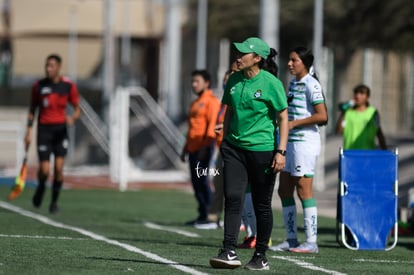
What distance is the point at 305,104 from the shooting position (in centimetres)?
1388

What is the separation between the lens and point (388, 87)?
37.2 m

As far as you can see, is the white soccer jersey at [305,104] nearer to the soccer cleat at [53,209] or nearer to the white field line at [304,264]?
the white field line at [304,264]

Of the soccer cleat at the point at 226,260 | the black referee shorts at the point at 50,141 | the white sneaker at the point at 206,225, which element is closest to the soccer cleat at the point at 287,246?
the soccer cleat at the point at 226,260

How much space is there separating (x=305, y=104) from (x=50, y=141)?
6137mm

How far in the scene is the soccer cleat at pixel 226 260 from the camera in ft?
37.7

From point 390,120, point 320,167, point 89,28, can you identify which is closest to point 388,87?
point 390,120

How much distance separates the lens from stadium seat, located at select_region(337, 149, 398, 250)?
571 inches

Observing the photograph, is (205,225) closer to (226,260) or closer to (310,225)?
(310,225)

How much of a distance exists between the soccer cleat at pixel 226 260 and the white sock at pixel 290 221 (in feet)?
8.00

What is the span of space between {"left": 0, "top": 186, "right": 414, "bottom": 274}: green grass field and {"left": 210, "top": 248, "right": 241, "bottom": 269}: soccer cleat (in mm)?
82

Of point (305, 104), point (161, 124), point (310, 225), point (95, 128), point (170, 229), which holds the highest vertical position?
point (305, 104)

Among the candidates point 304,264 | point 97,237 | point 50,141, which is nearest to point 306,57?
point 304,264

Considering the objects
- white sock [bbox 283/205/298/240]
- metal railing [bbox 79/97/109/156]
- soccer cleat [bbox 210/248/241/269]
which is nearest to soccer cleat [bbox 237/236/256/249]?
white sock [bbox 283/205/298/240]

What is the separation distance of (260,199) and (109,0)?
31.5m
